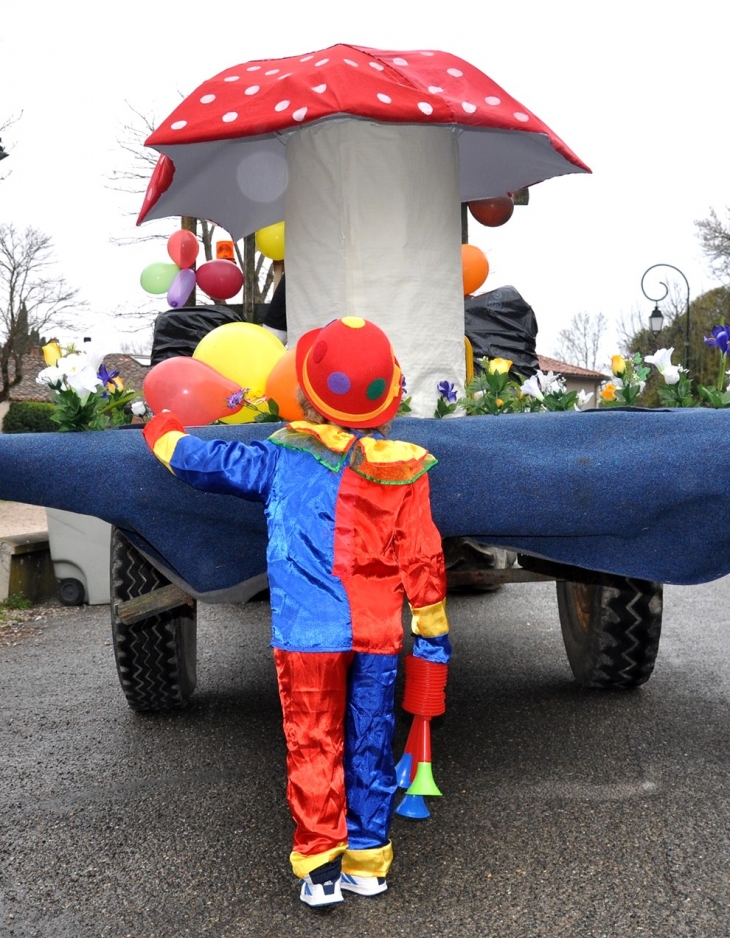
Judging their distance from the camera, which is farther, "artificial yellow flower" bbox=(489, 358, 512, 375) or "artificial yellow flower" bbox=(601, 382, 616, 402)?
"artificial yellow flower" bbox=(489, 358, 512, 375)

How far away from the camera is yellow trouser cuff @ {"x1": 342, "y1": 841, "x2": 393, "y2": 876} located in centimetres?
266

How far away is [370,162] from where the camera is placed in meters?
3.67

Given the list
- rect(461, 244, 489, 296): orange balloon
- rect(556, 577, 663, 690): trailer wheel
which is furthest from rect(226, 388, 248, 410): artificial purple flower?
rect(461, 244, 489, 296): orange balloon

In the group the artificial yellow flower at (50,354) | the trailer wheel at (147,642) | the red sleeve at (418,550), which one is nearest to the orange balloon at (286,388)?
the red sleeve at (418,550)

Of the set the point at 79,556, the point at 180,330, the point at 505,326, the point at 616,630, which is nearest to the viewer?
the point at 616,630

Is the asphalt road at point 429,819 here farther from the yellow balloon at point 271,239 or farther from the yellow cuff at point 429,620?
the yellow balloon at point 271,239

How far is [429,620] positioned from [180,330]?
2377 mm

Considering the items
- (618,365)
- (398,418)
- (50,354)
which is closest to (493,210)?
(618,365)

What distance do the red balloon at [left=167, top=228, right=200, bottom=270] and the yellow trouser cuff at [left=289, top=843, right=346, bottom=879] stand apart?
3.46 m

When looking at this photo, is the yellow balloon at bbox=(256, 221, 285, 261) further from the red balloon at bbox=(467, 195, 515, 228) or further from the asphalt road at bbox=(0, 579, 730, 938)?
the asphalt road at bbox=(0, 579, 730, 938)

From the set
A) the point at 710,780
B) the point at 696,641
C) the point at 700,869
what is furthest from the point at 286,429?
the point at 696,641

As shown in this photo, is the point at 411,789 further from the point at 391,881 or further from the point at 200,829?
the point at 200,829

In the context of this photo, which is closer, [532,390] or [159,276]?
[532,390]

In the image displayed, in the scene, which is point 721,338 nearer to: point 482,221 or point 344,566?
point 344,566
